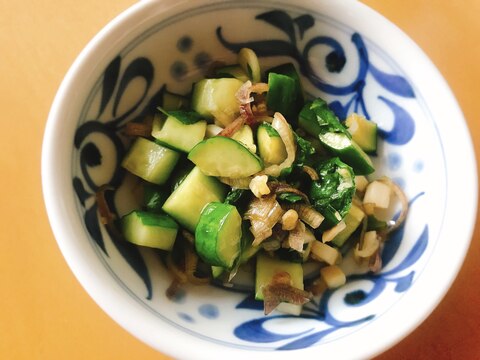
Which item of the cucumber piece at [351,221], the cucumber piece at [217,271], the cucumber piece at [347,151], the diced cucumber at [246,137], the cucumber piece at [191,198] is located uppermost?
the cucumber piece at [347,151]

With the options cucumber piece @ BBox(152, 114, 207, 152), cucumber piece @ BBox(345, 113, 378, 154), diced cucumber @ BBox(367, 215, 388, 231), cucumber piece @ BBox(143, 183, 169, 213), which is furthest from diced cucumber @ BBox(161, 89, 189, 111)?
diced cucumber @ BBox(367, 215, 388, 231)

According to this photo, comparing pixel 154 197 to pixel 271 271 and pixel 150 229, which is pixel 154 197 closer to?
pixel 150 229

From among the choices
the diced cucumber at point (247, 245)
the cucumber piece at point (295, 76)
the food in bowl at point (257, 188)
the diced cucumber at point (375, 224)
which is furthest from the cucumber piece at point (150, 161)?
the diced cucumber at point (375, 224)

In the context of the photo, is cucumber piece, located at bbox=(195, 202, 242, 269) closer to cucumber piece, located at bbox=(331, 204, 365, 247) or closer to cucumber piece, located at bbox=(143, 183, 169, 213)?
cucumber piece, located at bbox=(143, 183, 169, 213)

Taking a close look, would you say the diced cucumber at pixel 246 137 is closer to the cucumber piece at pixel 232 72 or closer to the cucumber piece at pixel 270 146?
the cucumber piece at pixel 270 146

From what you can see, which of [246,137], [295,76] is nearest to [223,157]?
[246,137]
